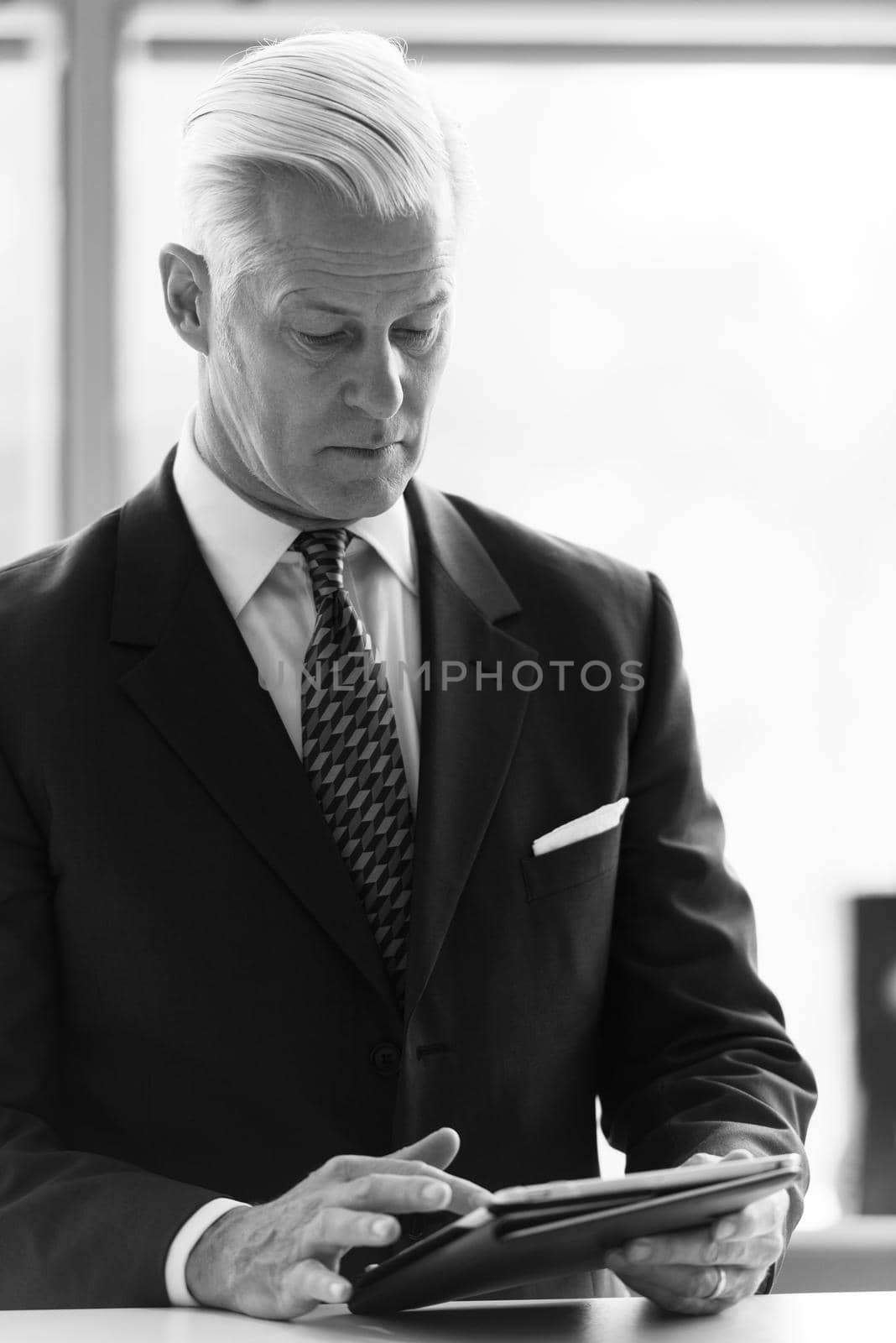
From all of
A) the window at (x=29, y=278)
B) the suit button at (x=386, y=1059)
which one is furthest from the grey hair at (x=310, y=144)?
the window at (x=29, y=278)

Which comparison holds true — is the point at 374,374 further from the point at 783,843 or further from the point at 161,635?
the point at 783,843

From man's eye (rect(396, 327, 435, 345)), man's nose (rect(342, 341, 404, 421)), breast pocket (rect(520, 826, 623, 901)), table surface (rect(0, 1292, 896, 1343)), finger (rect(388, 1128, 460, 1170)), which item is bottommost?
table surface (rect(0, 1292, 896, 1343))

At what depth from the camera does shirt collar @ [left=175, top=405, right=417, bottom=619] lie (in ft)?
5.26

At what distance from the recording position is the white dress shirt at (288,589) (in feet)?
5.23

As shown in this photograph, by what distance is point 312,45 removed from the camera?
5.16 feet

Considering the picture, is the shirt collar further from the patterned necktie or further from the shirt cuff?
the shirt cuff

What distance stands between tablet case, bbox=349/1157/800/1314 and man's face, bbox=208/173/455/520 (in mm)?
761

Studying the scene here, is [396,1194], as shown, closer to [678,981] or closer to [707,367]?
[678,981]

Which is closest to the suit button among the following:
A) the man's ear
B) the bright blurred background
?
the man's ear

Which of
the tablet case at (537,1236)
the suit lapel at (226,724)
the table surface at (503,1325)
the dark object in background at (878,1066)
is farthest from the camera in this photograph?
the dark object in background at (878,1066)

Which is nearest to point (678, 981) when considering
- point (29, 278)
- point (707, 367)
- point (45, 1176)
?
point (45, 1176)

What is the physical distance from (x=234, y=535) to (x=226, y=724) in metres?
0.23

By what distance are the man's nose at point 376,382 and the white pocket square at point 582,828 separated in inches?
18.2

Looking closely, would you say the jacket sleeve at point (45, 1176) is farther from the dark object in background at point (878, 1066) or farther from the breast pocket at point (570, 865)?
the dark object in background at point (878, 1066)
